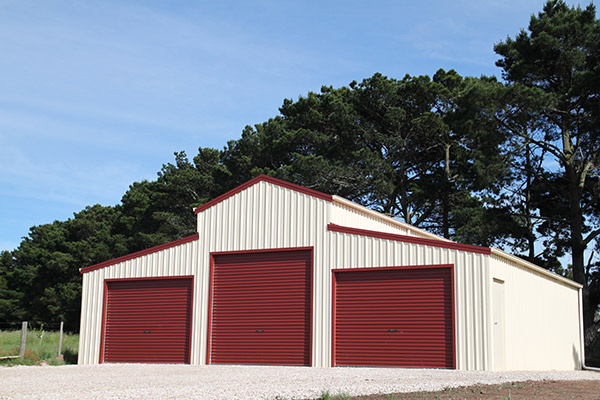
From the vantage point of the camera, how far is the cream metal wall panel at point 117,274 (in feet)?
70.3

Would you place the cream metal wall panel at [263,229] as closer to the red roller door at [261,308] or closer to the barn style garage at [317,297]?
the barn style garage at [317,297]

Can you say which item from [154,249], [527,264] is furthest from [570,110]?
[154,249]

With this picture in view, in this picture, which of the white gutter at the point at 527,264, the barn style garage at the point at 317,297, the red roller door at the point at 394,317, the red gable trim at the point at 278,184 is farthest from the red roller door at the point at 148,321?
the white gutter at the point at 527,264

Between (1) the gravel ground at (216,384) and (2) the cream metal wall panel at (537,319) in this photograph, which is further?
(2) the cream metal wall panel at (537,319)

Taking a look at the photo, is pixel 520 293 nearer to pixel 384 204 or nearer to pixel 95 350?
pixel 95 350

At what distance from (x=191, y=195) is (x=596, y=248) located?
28.0 m

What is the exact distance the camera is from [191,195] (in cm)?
4938

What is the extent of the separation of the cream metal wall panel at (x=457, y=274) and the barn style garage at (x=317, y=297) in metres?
0.03

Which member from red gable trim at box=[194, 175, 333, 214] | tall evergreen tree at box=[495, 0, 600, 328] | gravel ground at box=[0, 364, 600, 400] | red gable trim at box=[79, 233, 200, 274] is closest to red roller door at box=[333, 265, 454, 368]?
gravel ground at box=[0, 364, 600, 400]

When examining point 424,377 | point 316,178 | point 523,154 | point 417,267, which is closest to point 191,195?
point 316,178

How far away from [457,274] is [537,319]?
15.2ft

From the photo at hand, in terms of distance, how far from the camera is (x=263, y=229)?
20.5 meters

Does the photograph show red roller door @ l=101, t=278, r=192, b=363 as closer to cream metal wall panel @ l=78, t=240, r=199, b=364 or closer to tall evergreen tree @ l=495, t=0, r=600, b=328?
cream metal wall panel @ l=78, t=240, r=199, b=364

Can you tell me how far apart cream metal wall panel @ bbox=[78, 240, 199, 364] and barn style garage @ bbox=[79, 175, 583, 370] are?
4 centimetres
